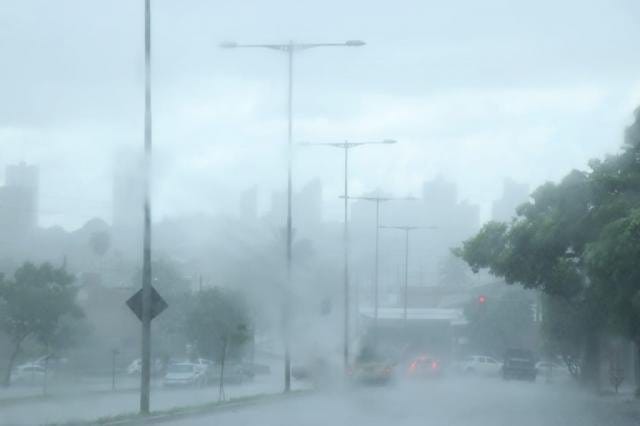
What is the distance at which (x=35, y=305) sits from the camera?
38688mm

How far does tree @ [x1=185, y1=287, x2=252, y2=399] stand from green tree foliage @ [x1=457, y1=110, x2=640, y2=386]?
29.2 feet

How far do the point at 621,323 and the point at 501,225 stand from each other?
6.96 metres

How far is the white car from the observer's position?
65.6 m

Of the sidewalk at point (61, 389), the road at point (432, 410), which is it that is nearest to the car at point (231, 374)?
the sidewalk at point (61, 389)

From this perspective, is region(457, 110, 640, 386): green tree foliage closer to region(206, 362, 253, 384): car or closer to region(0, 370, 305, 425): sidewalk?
region(0, 370, 305, 425): sidewalk

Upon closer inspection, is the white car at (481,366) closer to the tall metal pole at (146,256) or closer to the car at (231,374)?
the car at (231,374)

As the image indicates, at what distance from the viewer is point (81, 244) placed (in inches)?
1821

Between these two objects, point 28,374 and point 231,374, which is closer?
point 28,374

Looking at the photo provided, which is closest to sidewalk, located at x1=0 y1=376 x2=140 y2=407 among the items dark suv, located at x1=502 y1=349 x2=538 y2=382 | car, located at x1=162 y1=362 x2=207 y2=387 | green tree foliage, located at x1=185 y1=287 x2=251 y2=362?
car, located at x1=162 y1=362 x2=207 y2=387

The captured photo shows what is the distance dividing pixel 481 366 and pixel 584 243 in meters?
34.4

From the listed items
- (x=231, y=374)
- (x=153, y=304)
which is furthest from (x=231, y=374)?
(x=153, y=304)

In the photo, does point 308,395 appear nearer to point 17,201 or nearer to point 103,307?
point 103,307

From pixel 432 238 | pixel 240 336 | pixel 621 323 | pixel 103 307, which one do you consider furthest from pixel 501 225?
pixel 432 238

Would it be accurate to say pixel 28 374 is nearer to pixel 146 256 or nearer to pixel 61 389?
pixel 61 389
